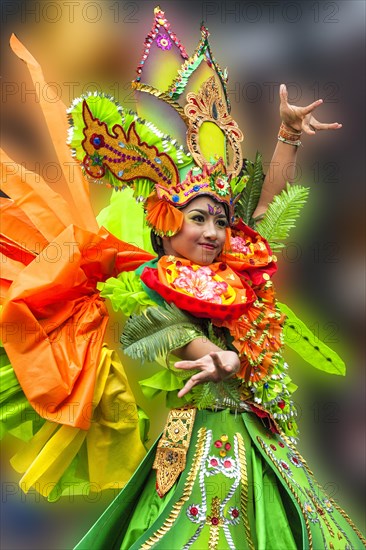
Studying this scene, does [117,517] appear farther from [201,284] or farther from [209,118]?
[209,118]

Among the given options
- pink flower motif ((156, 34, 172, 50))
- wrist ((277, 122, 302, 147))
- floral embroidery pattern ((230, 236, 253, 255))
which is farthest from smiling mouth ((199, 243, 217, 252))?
pink flower motif ((156, 34, 172, 50))

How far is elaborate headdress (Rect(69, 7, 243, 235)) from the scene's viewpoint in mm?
2174

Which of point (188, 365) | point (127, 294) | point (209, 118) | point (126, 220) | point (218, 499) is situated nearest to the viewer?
point (188, 365)

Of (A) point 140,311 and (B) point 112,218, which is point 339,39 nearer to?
(B) point 112,218

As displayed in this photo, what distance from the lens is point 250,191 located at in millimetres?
2451

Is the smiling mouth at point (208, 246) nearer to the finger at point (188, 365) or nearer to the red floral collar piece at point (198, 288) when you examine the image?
the red floral collar piece at point (198, 288)

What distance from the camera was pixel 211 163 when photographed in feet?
7.31

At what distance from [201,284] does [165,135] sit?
1.38 feet

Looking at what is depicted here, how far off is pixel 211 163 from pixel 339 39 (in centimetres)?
123

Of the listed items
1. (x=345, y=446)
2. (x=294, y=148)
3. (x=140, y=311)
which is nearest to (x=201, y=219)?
(x=140, y=311)

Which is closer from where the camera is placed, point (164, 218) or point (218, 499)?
point (218, 499)

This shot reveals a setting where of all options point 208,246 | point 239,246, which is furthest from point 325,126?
point 208,246

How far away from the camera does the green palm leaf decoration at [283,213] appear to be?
7.80 ft

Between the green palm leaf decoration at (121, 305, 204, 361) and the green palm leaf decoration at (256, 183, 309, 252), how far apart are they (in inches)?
17.7
